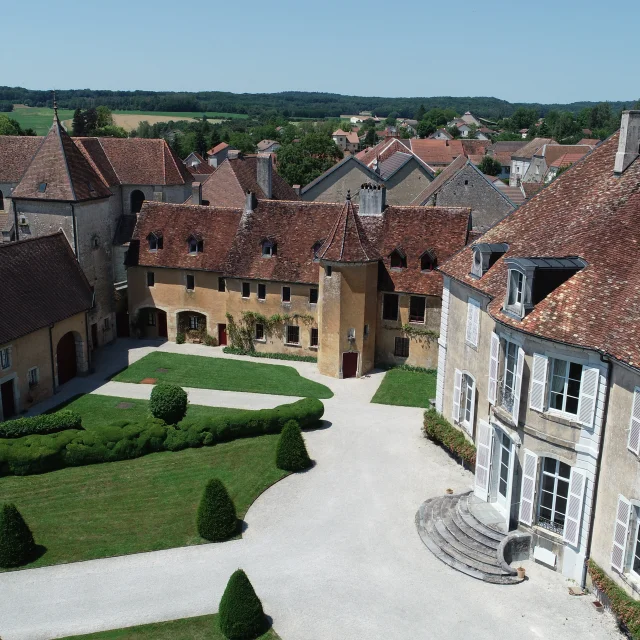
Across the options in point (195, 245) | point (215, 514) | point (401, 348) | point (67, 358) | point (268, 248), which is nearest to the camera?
point (215, 514)

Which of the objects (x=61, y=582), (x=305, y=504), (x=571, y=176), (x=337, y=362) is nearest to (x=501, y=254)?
(x=571, y=176)

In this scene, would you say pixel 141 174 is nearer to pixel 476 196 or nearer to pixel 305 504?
pixel 476 196

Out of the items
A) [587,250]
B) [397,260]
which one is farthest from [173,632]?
[397,260]

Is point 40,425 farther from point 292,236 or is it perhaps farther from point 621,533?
point 621,533

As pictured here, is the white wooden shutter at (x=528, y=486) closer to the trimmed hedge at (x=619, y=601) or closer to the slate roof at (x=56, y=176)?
the trimmed hedge at (x=619, y=601)

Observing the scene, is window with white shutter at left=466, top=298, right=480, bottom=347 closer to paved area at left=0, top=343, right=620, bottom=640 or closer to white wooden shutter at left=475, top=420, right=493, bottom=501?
white wooden shutter at left=475, top=420, right=493, bottom=501
